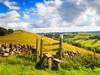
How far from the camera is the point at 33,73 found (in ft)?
44.9

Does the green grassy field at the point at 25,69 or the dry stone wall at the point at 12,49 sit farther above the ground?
the dry stone wall at the point at 12,49

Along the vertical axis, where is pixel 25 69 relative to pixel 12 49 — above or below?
below

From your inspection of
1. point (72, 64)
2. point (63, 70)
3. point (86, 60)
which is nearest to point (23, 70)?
point (63, 70)

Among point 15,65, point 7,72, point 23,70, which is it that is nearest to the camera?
point 7,72

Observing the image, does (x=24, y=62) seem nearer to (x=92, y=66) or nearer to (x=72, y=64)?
(x=72, y=64)

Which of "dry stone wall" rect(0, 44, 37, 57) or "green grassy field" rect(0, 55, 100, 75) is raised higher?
"dry stone wall" rect(0, 44, 37, 57)

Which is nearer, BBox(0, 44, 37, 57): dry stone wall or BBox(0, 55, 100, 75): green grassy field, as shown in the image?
BBox(0, 55, 100, 75): green grassy field

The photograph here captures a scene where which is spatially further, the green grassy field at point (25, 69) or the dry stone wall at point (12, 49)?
the dry stone wall at point (12, 49)

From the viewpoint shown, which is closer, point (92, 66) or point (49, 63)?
point (49, 63)

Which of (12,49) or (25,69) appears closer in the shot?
(25,69)

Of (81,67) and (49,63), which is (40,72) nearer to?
(49,63)

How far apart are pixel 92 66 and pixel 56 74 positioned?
4.33m

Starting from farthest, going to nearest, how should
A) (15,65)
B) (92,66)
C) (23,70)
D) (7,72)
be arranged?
(92,66), (15,65), (23,70), (7,72)

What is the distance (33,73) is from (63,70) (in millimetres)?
2487
